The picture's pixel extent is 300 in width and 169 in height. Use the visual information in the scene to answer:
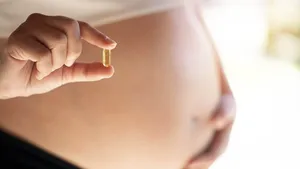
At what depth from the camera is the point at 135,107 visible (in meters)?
0.71

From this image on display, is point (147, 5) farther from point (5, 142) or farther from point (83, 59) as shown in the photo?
point (5, 142)

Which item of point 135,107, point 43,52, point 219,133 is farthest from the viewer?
point 219,133

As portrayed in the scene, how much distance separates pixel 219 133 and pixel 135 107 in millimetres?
190

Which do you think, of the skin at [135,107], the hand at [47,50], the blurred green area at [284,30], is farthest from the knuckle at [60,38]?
the blurred green area at [284,30]

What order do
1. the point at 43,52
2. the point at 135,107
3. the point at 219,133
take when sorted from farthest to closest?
1. the point at 219,133
2. the point at 135,107
3. the point at 43,52

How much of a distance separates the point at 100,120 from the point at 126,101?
5cm

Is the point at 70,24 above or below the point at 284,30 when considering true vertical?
below

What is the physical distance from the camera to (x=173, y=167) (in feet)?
2.46

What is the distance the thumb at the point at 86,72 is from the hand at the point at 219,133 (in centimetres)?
28

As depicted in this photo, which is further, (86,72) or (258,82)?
(258,82)

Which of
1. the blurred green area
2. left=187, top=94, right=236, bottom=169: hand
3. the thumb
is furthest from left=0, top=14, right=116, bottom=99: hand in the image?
the blurred green area

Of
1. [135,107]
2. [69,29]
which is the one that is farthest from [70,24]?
[135,107]

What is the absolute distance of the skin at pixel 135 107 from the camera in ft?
2.19

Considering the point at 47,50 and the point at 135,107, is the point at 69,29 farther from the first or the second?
the point at 135,107
